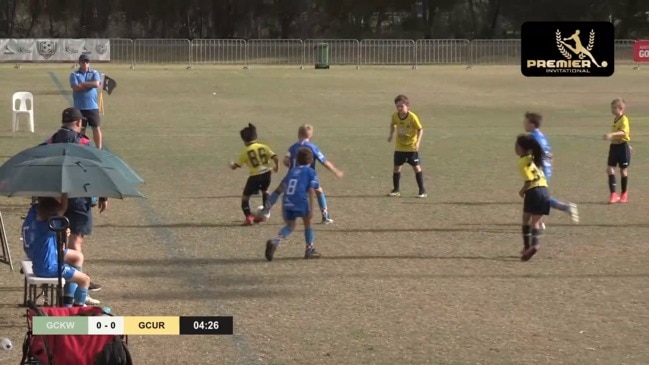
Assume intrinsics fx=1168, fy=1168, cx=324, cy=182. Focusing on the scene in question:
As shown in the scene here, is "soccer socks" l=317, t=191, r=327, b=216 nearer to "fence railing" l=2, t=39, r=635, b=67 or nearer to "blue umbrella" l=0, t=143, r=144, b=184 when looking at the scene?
"blue umbrella" l=0, t=143, r=144, b=184

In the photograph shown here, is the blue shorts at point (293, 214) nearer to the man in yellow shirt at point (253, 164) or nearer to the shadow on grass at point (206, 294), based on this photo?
the shadow on grass at point (206, 294)

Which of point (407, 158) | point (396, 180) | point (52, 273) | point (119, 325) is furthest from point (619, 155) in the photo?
point (119, 325)

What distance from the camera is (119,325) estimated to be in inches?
252

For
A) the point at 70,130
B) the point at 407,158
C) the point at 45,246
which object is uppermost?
the point at 70,130

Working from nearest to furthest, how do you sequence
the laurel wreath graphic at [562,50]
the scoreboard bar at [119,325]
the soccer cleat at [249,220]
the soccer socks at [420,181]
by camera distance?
the scoreboard bar at [119,325], the soccer cleat at [249,220], the soccer socks at [420,181], the laurel wreath graphic at [562,50]

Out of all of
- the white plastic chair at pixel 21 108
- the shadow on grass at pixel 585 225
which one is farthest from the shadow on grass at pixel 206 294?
the white plastic chair at pixel 21 108

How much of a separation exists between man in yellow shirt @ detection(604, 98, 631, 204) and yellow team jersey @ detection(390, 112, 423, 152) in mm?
2700

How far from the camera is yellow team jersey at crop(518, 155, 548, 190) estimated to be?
12.1m

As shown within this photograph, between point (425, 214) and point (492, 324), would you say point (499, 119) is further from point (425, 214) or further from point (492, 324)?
point (492, 324)

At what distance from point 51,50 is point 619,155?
1654 inches

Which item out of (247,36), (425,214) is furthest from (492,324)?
(247,36)

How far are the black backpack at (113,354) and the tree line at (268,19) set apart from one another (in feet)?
215

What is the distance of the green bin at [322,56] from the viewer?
2151 inches

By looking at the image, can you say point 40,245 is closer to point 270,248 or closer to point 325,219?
point 270,248
